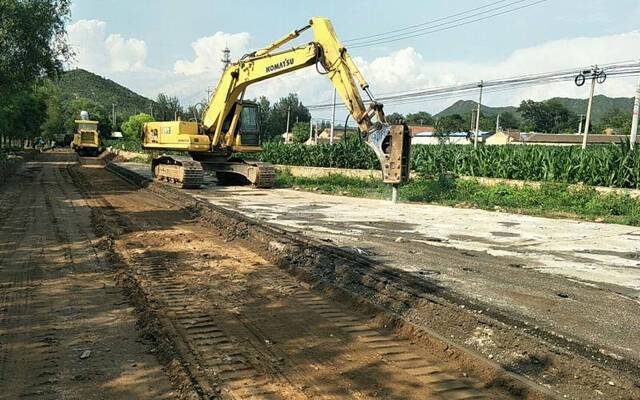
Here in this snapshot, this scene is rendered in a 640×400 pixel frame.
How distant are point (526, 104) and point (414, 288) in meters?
135

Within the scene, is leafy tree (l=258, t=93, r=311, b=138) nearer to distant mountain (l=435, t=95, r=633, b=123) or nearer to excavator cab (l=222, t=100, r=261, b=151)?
distant mountain (l=435, t=95, r=633, b=123)

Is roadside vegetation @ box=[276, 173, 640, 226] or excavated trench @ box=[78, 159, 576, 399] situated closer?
excavated trench @ box=[78, 159, 576, 399]

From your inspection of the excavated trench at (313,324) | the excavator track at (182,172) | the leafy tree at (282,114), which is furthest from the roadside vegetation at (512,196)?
the leafy tree at (282,114)

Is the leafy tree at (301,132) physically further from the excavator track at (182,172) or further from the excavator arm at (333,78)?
the excavator arm at (333,78)

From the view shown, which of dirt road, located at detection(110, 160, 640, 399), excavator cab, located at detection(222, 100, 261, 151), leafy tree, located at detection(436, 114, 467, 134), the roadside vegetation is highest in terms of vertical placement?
leafy tree, located at detection(436, 114, 467, 134)

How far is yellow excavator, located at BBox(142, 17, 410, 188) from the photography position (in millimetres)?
14953

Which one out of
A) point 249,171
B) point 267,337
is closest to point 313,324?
point 267,337

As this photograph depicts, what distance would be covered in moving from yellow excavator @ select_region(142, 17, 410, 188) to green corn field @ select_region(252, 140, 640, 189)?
861cm

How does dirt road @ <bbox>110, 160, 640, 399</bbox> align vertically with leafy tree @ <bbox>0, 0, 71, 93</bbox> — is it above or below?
below

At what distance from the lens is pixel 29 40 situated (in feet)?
61.5

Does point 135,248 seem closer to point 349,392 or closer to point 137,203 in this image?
point 349,392

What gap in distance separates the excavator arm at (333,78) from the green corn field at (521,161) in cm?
894

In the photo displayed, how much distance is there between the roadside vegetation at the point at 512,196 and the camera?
15906 millimetres

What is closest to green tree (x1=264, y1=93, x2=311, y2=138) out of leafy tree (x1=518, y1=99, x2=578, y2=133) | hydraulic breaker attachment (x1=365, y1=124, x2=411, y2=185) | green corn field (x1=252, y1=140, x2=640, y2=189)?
leafy tree (x1=518, y1=99, x2=578, y2=133)
